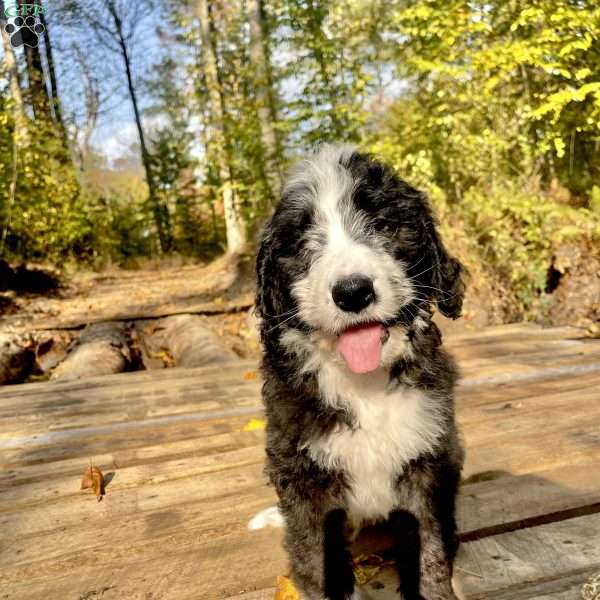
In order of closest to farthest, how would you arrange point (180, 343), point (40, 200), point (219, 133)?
point (180, 343) < point (40, 200) < point (219, 133)

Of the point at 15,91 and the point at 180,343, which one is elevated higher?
the point at 15,91

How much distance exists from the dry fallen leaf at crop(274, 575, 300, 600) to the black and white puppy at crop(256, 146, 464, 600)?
33 millimetres

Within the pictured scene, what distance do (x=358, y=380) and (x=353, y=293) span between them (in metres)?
0.42

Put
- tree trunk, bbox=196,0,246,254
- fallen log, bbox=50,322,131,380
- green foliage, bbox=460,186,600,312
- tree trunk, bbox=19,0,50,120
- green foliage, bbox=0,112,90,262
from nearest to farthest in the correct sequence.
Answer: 1. fallen log, bbox=50,322,131,380
2. green foliage, bbox=460,186,600,312
3. green foliage, bbox=0,112,90,262
4. tree trunk, bbox=196,0,246,254
5. tree trunk, bbox=19,0,50,120

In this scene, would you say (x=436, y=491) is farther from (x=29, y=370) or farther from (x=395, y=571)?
(x=29, y=370)

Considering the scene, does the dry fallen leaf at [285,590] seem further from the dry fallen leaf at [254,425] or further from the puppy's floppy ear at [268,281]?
the dry fallen leaf at [254,425]

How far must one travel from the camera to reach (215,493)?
2914 mm

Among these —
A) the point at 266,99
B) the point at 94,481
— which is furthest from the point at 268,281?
the point at 266,99

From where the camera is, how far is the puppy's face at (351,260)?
2.12 metres

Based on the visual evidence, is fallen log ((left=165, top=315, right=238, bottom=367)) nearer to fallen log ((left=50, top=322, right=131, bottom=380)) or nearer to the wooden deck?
fallen log ((left=50, top=322, right=131, bottom=380))

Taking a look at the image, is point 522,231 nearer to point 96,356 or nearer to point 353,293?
point 96,356

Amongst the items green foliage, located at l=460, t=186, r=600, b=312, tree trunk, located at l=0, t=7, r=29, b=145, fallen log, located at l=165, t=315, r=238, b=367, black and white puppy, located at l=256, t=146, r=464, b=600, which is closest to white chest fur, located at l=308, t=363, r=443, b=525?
black and white puppy, located at l=256, t=146, r=464, b=600

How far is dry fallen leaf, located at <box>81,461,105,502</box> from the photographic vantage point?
9.66ft

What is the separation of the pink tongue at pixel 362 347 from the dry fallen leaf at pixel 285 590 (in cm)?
84
